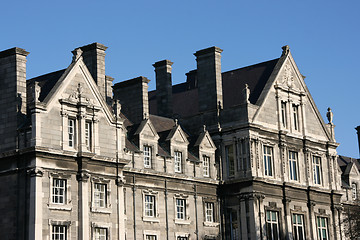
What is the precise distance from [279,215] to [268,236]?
2194mm

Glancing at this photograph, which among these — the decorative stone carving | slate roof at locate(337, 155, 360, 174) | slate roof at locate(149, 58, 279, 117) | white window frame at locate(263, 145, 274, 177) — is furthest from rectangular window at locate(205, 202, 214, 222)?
slate roof at locate(337, 155, 360, 174)

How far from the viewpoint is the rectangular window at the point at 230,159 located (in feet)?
189

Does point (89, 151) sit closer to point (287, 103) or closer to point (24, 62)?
point (24, 62)

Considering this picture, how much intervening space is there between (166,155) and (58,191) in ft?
33.7

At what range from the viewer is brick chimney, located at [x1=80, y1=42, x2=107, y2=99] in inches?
2046

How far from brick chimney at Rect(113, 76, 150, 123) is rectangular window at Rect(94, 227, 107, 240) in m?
10.7

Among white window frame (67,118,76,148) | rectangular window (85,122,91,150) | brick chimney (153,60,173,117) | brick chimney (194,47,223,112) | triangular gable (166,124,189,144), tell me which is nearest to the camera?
white window frame (67,118,76,148)

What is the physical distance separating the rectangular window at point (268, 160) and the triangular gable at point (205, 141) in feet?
12.3

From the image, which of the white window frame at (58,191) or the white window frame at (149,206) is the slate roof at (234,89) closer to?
the white window frame at (149,206)

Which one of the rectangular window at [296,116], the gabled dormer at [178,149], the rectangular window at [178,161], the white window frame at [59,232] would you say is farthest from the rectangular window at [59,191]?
the rectangular window at [296,116]

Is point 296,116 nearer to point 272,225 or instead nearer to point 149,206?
point 272,225

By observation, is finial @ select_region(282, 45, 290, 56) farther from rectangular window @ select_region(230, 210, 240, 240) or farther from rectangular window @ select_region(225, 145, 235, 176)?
rectangular window @ select_region(230, 210, 240, 240)

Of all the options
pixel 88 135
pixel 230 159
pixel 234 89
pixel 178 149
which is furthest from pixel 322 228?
pixel 88 135

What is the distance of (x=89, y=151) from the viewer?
47.6m
